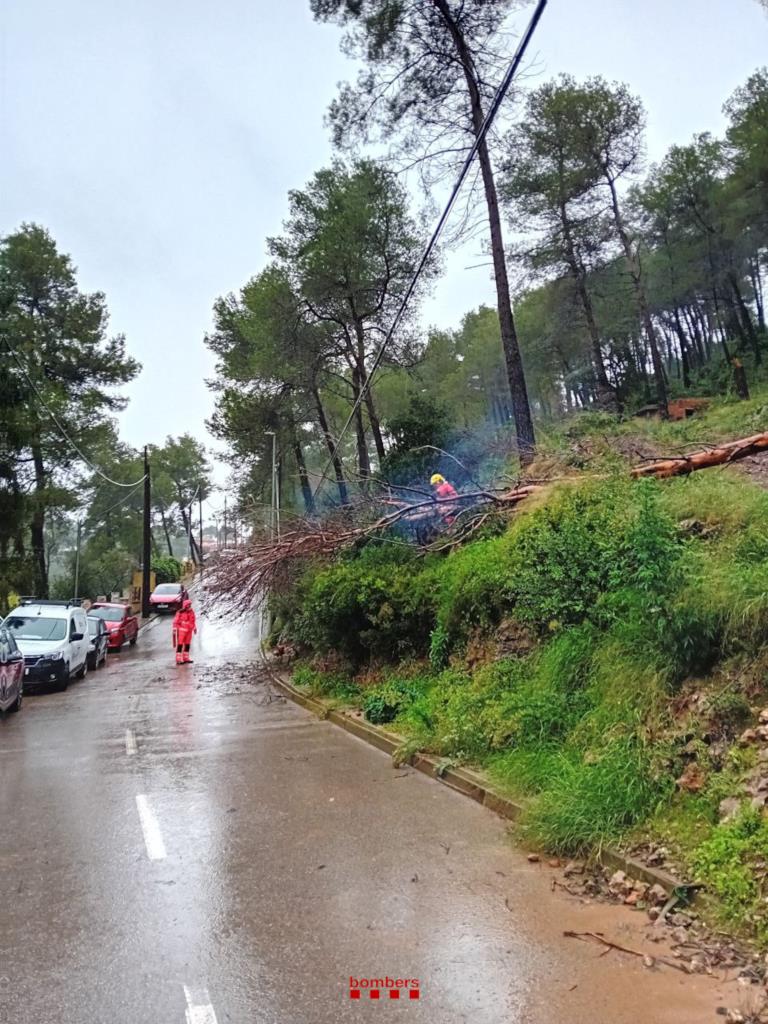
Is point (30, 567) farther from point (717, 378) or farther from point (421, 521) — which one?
point (717, 378)

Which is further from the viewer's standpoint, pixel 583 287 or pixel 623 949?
pixel 583 287

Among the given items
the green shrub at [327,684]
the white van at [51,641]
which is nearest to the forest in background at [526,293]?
the green shrub at [327,684]

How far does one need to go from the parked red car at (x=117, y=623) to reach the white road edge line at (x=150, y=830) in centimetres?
1928

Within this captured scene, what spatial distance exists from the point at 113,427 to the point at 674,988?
113 feet

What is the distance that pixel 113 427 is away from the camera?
3412 centimetres

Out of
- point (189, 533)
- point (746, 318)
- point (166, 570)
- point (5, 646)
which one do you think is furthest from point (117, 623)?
point (189, 533)

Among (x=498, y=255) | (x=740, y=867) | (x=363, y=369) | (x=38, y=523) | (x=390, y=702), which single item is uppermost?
(x=363, y=369)

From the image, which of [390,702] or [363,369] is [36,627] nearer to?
[390,702]

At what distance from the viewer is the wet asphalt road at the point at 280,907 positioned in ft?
11.3

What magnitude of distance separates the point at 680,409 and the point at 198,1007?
28580 millimetres

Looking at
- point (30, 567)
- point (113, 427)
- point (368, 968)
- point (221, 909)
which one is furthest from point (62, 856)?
point (113, 427)

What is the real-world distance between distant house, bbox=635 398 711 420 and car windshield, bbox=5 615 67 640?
2194 cm

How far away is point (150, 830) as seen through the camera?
19.8 ft

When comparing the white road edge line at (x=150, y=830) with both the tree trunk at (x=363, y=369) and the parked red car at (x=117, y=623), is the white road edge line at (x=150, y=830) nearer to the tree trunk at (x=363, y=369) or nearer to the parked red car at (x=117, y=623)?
the tree trunk at (x=363, y=369)
